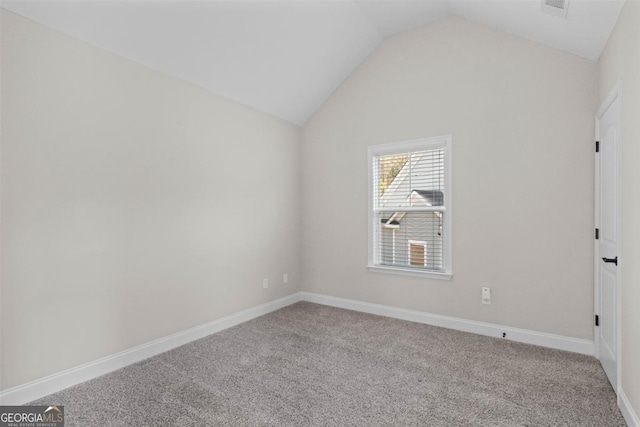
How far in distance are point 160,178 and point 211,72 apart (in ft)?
3.68

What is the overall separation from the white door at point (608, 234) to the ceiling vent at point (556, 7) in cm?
66

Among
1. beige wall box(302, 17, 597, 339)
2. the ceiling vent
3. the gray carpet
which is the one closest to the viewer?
the gray carpet

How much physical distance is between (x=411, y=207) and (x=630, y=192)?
206 centimetres


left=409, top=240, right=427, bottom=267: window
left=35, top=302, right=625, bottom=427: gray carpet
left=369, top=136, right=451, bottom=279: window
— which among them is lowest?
left=35, top=302, right=625, bottom=427: gray carpet

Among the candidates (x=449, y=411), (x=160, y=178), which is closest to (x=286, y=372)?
(x=449, y=411)

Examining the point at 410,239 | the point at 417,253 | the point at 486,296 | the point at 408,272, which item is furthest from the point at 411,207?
the point at 486,296

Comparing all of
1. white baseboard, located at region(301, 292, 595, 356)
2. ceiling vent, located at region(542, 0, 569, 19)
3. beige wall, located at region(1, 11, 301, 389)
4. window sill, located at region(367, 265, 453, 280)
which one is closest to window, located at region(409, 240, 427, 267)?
window sill, located at region(367, 265, 453, 280)

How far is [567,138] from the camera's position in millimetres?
2922

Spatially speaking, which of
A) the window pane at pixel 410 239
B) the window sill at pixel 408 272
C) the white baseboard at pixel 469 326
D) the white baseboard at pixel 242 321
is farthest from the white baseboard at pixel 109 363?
the window pane at pixel 410 239

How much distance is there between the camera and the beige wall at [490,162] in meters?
2.92

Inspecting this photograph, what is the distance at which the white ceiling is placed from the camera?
235cm

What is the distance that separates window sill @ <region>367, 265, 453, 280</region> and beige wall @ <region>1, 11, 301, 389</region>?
1.46 meters

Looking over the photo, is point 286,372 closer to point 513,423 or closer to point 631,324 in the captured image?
point 513,423

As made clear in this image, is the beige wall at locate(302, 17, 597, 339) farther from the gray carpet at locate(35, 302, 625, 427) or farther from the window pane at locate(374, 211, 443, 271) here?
the gray carpet at locate(35, 302, 625, 427)
